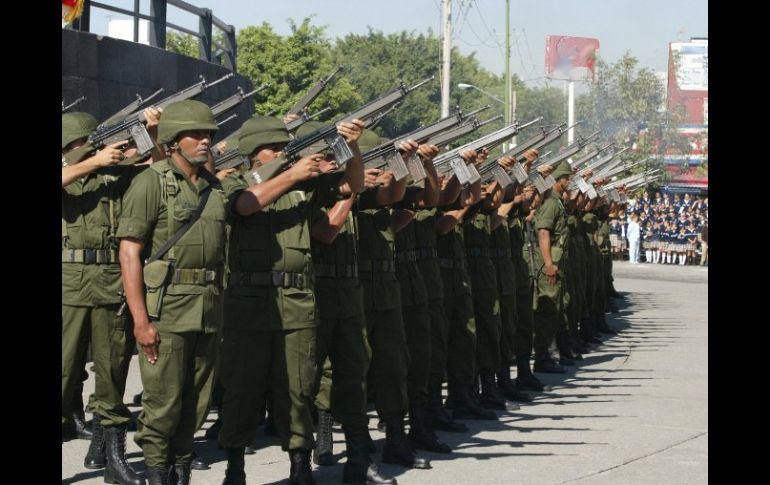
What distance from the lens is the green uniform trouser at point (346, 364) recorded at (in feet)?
26.1

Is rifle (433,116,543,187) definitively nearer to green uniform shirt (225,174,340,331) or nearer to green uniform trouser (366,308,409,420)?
green uniform trouser (366,308,409,420)

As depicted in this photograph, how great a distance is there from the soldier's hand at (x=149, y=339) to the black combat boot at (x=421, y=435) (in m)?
2.75

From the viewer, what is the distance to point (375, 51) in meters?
78.4

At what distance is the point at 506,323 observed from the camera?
11.8m

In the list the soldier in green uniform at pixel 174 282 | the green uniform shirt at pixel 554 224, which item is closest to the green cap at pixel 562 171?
the green uniform shirt at pixel 554 224

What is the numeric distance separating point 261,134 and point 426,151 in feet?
5.05

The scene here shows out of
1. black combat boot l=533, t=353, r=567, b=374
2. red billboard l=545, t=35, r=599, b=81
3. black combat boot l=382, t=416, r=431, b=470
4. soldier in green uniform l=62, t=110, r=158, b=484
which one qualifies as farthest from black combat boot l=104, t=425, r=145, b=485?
red billboard l=545, t=35, r=599, b=81

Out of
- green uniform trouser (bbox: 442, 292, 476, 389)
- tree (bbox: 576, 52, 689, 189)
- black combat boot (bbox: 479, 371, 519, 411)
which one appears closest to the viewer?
green uniform trouser (bbox: 442, 292, 476, 389)

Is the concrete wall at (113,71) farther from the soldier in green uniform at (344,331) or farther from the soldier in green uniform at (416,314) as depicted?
the soldier in green uniform at (344,331)

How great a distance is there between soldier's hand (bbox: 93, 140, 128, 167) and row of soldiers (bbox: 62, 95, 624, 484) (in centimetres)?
1

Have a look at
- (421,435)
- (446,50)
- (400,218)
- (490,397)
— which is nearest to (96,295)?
(400,218)

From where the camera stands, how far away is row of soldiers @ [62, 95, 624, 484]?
6.83 metres

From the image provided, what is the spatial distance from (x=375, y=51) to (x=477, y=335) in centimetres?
6827
